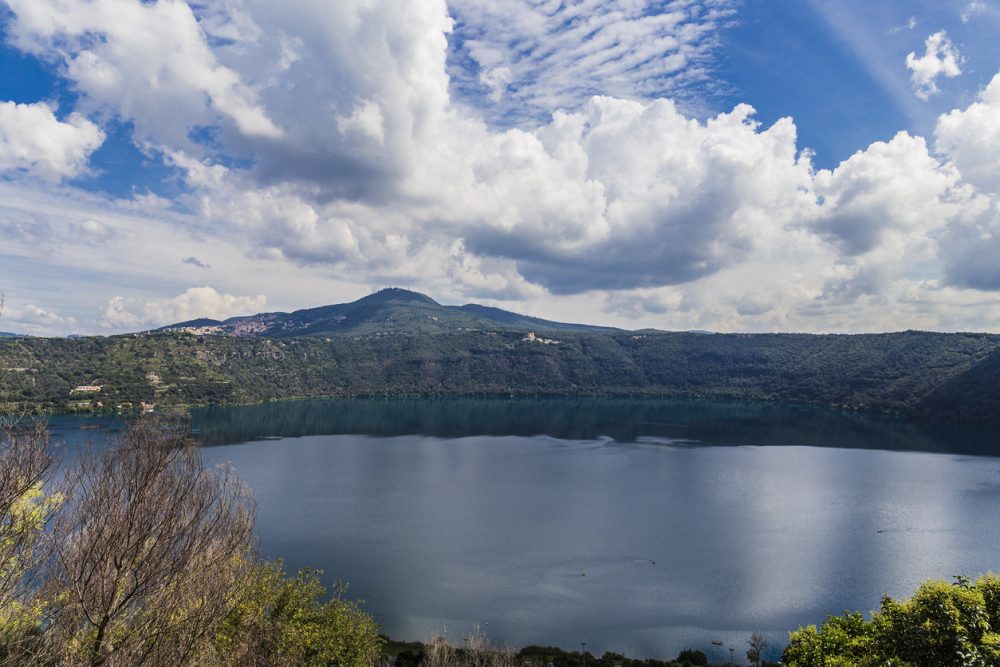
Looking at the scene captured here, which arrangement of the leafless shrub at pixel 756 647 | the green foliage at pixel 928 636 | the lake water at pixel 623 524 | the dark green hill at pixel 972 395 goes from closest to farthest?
1. the green foliage at pixel 928 636
2. the leafless shrub at pixel 756 647
3. the lake water at pixel 623 524
4. the dark green hill at pixel 972 395

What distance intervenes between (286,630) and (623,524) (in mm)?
50253

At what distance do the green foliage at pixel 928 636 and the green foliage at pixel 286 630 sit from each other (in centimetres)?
1624

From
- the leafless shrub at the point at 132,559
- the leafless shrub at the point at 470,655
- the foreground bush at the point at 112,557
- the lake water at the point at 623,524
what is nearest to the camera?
the foreground bush at the point at 112,557

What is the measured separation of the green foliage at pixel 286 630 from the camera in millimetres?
19984

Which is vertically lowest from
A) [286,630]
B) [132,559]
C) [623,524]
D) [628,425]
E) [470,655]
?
[470,655]

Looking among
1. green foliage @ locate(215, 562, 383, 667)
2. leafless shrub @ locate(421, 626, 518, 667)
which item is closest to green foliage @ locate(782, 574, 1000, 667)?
green foliage @ locate(215, 562, 383, 667)

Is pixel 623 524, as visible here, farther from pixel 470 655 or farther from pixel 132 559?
pixel 132 559

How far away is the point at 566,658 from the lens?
33.1 m

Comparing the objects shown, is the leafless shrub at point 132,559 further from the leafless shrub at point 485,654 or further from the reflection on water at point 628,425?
the reflection on water at point 628,425

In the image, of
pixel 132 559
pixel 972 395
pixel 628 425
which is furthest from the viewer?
pixel 628 425

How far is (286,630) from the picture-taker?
20906 millimetres

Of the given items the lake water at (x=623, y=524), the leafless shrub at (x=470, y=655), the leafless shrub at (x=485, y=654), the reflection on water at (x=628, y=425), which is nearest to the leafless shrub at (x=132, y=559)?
the leafless shrub at (x=470, y=655)

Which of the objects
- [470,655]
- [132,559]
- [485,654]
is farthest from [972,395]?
[132,559]

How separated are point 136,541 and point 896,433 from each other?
162821 mm
